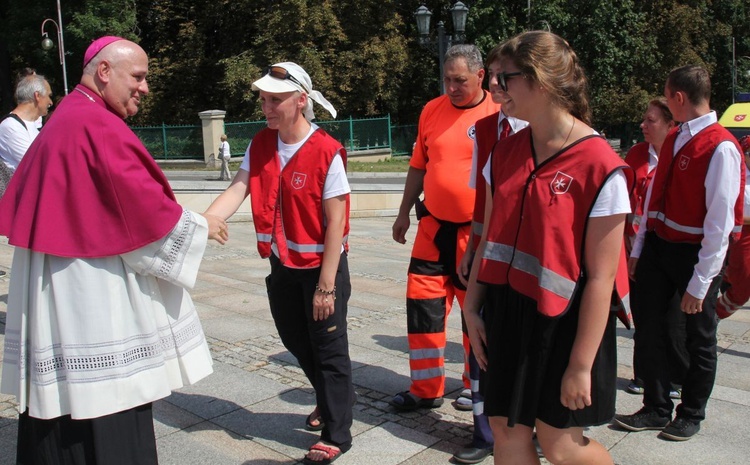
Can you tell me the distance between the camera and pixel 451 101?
169 inches

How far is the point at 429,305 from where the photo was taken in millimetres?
4234

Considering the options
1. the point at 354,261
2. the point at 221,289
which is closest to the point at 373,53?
the point at 354,261

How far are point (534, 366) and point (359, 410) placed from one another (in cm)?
202

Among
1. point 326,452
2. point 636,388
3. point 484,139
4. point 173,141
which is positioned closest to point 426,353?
point 326,452

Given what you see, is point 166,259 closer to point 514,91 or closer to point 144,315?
point 144,315

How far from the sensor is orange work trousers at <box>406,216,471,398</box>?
13.9 feet

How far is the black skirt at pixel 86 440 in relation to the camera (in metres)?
2.74

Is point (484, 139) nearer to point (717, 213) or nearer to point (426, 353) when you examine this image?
point (717, 213)

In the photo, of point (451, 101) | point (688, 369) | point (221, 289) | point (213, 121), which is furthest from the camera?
point (213, 121)

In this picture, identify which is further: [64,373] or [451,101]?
[451,101]

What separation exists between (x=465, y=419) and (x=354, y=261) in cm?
568

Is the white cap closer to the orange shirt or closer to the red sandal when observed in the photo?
the orange shirt

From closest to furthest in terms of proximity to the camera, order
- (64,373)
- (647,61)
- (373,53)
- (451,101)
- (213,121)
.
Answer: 1. (64,373)
2. (451,101)
3. (213,121)
4. (373,53)
5. (647,61)

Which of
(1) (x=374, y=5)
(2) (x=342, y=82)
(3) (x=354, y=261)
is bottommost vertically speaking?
(3) (x=354, y=261)
